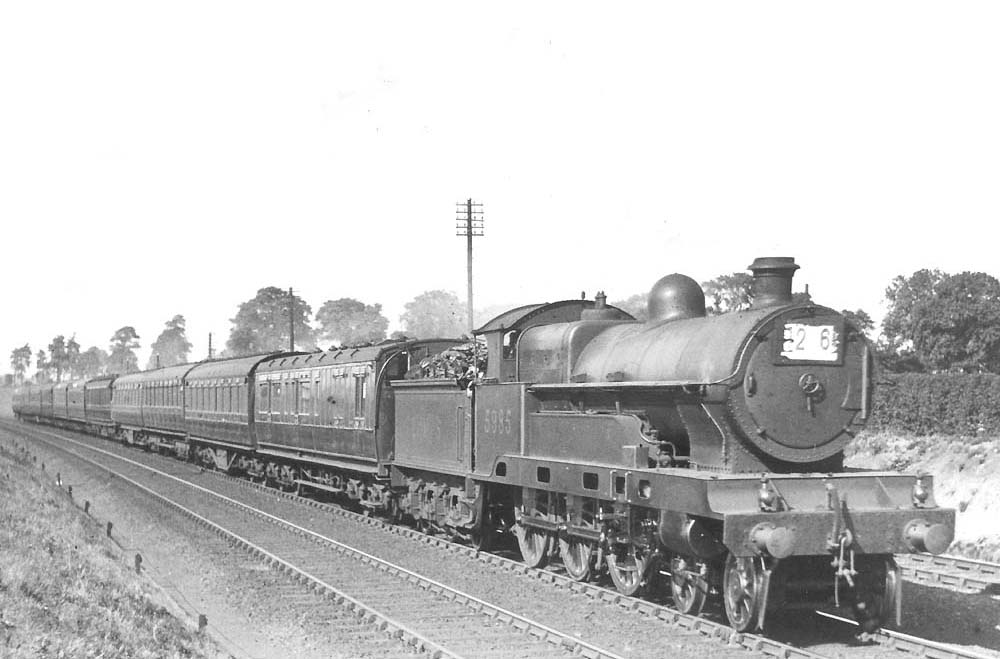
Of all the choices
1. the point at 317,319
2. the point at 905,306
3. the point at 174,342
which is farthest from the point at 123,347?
the point at 905,306

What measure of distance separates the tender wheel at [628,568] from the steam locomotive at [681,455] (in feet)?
0.11

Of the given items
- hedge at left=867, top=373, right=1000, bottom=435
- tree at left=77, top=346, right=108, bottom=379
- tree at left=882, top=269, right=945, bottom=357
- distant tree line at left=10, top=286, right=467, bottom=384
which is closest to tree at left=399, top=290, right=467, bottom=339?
distant tree line at left=10, top=286, right=467, bottom=384

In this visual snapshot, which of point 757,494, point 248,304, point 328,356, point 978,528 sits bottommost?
point 978,528

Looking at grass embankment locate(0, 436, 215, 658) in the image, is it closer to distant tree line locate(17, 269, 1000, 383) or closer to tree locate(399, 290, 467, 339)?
distant tree line locate(17, 269, 1000, 383)

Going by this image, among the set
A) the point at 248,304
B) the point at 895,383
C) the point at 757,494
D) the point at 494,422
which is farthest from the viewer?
the point at 248,304

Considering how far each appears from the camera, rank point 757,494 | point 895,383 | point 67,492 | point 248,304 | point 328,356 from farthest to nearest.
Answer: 1. point 248,304
2. point 895,383
3. point 67,492
4. point 328,356
5. point 757,494

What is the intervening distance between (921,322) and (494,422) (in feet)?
164

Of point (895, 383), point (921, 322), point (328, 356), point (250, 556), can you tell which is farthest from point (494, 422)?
point (921, 322)

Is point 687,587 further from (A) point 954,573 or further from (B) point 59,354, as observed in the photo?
(B) point 59,354

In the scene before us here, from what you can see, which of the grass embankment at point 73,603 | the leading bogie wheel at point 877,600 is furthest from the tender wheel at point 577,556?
the grass embankment at point 73,603

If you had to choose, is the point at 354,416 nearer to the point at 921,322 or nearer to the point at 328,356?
the point at 328,356

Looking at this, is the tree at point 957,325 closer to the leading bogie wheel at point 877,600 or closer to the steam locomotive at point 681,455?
the steam locomotive at point 681,455

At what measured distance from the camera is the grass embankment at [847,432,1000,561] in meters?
18.2

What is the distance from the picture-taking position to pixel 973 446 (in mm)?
23797
